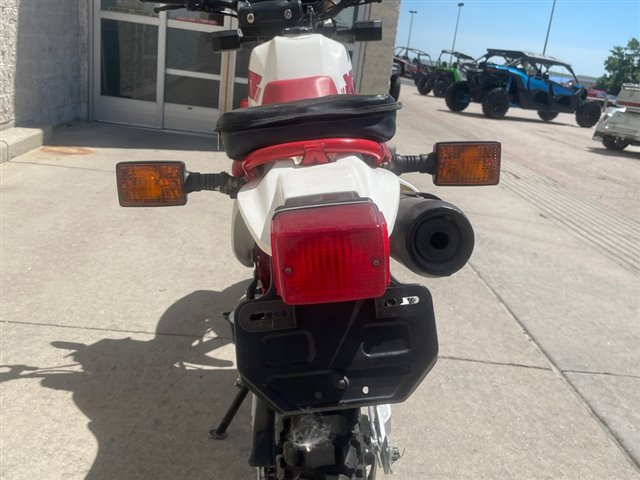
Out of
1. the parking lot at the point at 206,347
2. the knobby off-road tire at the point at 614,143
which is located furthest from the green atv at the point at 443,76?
the parking lot at the point at 206,347

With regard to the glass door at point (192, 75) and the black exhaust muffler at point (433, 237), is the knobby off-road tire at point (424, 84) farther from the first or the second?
the black exhaust muffler at point (433, 237)

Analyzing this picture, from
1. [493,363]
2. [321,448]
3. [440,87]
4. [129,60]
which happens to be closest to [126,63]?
[129,60]

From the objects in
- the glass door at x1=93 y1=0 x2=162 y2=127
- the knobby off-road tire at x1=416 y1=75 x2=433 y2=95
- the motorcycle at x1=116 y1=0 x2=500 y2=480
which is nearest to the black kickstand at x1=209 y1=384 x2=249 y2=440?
the motorcycle at x1=116 y1=0 x2=500 y2=480

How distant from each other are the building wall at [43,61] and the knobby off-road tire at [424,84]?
62.6 feet

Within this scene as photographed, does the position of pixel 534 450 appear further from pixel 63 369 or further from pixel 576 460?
pixel 63 369

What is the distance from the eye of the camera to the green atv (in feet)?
77.2

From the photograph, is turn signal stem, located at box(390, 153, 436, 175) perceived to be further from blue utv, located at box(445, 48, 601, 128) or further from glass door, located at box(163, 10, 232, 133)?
blue utv, located at box(445, 48, 601, 128)

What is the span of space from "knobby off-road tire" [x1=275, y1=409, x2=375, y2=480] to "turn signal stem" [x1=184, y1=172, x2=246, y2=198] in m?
0.78

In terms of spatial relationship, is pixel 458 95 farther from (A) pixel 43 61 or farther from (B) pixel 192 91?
(A) pixel 43 61

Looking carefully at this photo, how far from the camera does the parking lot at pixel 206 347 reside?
266cm

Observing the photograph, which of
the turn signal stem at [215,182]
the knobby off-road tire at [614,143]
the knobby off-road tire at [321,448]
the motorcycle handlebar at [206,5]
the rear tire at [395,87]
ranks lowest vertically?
the knobby off-road tire at [614,143]

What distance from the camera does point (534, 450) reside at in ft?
9.25

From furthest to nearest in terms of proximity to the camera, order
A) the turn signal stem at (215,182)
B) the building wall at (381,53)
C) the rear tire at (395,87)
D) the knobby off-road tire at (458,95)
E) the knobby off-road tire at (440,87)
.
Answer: the knobby off-road tire at (440,87)
the knobby off-road tire at (458,95)
the building wall at (381,53)
the rear tire at (395,87)
the turn signal stem at (215,182)

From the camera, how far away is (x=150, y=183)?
2066 mm
